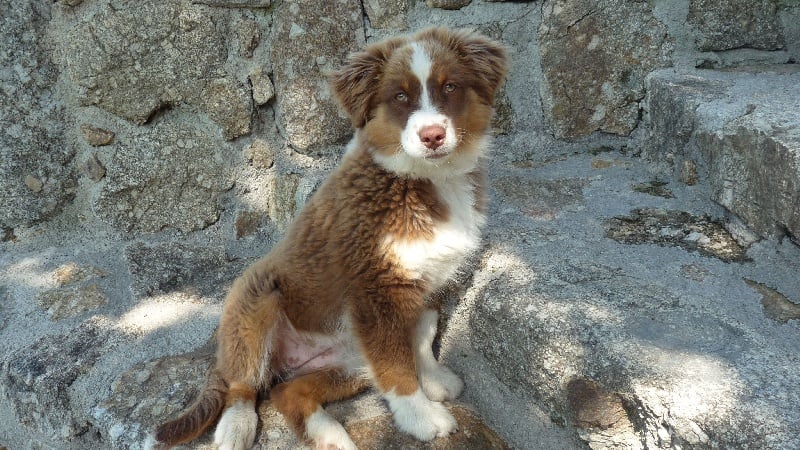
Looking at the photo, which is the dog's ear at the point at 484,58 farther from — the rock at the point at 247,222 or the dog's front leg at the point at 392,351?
the rock at the point at 247,222

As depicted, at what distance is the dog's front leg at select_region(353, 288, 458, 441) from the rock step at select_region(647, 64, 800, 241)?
133cm

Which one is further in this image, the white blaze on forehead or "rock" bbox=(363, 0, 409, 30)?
"rock" bbox=(363, 0, 409, 30)

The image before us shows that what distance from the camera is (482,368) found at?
96.3 inches

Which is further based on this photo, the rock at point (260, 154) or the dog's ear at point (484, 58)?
the rock at point (260, 154)

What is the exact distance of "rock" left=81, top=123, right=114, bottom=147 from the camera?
2.99m

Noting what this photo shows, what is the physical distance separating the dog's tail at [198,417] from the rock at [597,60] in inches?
84.8

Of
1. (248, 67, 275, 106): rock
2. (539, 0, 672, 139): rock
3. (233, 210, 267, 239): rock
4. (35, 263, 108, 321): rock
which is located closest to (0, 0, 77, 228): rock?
(35, 263, 108, 321): rock

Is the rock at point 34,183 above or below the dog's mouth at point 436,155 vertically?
below

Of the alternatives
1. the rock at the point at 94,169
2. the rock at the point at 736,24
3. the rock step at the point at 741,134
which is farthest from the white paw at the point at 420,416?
the rock at the point at 736,24

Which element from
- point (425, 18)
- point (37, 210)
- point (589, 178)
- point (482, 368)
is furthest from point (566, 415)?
point (37, 210)

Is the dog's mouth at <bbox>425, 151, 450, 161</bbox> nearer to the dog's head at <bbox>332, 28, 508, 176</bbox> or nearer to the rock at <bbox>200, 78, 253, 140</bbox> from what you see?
the dog's head at <bbox>332, 28, 508, 176</bbox>

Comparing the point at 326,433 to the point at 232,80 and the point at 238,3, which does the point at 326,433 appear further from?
the point at 238,3

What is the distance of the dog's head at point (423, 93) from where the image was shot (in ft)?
7.45

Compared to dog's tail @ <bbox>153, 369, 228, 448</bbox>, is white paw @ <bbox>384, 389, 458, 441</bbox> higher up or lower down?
lower down
